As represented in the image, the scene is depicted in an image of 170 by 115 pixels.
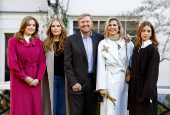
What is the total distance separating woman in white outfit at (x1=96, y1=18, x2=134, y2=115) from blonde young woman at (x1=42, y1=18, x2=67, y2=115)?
0.74 metres

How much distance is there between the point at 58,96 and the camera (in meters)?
3.81

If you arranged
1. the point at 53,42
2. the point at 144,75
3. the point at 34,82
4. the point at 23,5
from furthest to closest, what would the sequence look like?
1. the point at 23,5
2. the point at 53,42
3. the point at 34,82
4. the point at 144,75

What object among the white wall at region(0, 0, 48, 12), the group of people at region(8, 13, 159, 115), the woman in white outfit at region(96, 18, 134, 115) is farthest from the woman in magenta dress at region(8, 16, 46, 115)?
the white wall at region(0, 0, 48, 12)

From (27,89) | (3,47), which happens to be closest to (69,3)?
(3,47)

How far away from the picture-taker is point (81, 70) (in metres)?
3.44

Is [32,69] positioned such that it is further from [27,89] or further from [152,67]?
[152,67]

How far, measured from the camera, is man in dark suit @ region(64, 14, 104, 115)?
3418 mm

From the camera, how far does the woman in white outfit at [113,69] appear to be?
3.38 m

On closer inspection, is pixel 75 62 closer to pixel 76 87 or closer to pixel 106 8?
pixel 76 87

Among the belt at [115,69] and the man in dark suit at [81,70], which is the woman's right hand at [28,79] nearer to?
the man in dark suit at [81,70]

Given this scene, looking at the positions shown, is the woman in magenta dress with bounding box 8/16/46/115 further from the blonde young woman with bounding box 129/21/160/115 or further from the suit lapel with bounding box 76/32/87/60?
the blonde young woman with bounding box 129/21/160/115

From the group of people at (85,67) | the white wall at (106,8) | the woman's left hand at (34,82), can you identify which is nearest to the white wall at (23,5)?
the white wall at (106,8)

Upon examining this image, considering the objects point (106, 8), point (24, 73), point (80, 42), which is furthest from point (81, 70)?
point (106, 8)

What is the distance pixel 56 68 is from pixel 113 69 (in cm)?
106
